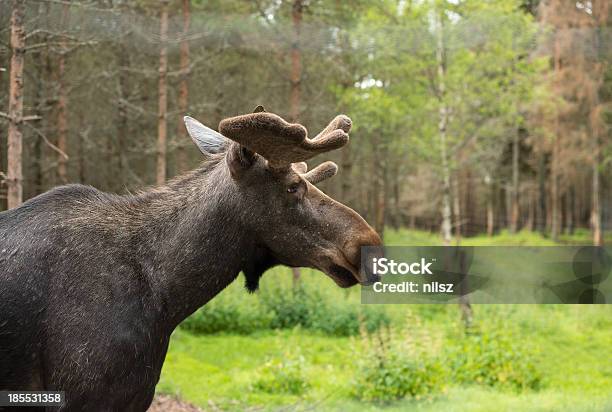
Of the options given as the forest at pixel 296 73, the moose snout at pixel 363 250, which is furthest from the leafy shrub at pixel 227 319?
the moose snout at pixel 363 250

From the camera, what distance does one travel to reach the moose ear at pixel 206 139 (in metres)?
3.30

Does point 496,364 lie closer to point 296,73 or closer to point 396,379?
Answer: point 396,379

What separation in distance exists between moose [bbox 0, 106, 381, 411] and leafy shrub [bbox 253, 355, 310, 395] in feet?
17.6

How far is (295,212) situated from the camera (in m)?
2.90

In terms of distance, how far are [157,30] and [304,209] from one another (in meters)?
7.27

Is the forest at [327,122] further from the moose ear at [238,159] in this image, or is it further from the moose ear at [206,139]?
the moose ear at [238,159]

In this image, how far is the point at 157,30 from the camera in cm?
942

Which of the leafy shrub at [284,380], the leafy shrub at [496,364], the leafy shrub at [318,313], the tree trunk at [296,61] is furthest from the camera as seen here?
the leafy shrub at [318,313]

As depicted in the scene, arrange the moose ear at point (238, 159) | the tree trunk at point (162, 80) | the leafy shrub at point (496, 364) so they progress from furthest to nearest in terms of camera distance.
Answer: the tree trunk at point (162, 80) → the leafy shrub at point (496, 364) → the moose ear at point (238, 159)

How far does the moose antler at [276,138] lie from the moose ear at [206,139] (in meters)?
0.55

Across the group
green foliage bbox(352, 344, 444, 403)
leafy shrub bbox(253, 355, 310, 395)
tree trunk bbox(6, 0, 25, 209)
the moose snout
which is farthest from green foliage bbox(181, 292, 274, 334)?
the moose snout

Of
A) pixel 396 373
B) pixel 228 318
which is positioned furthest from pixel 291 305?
pixel 396 373

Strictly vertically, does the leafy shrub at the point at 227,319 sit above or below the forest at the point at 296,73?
below

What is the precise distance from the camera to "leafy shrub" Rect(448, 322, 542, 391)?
8.33 m
